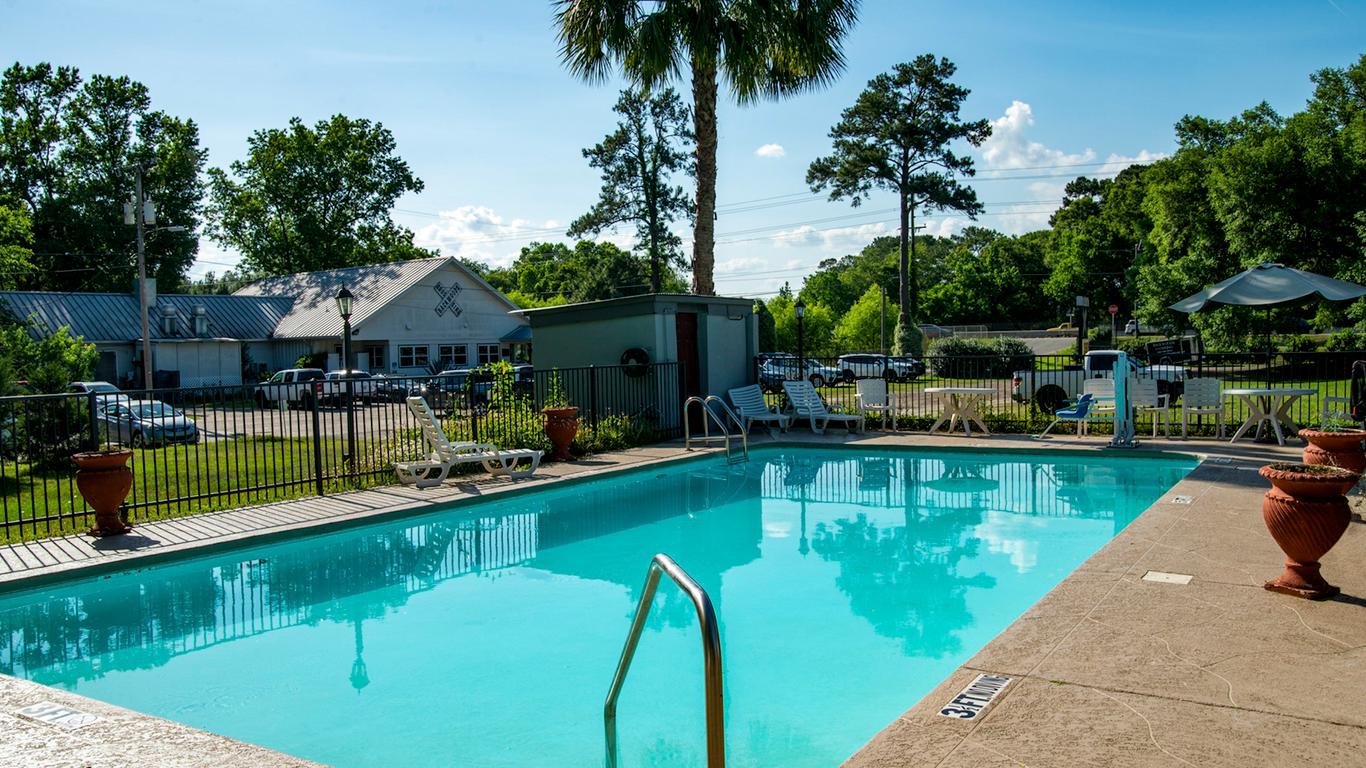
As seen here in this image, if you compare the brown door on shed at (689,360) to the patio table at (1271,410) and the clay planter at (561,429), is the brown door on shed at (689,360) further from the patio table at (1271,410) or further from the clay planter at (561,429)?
the patio table at (1271,410)

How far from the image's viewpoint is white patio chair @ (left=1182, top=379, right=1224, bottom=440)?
533 inches

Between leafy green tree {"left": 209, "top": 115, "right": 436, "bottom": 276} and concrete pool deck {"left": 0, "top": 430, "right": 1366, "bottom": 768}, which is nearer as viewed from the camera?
concrete pool deck {"left": 0, "top": 430, "right": 1366, "bottom": 768}

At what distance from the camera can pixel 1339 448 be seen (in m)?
6.98

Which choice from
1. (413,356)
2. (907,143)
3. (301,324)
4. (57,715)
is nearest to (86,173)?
(301,324)

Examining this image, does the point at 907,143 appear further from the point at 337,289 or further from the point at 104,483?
the point at 104,483

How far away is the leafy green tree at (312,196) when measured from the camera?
49.0 metres

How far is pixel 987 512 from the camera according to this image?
1050cm

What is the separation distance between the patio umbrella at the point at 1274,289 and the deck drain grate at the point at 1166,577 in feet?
32.3

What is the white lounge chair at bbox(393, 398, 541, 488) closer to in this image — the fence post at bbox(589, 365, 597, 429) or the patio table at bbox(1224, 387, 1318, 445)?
the fence post at bbox(589, 365, 597, 429)

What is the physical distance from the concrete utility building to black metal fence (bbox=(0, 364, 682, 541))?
70.3 feet

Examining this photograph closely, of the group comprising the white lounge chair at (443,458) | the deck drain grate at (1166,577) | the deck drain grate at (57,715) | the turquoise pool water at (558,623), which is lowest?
the turquoise pool water at (558,623)

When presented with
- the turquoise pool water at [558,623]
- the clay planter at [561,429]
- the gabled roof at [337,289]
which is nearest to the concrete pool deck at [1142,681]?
A: the turquoise pool water at [558,623]

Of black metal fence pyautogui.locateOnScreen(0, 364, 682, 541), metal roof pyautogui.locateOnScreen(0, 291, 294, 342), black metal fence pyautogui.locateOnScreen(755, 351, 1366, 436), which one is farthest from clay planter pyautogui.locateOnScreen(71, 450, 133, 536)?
metal roof pyautogui.locateOnScreen(0, 291, 294, 342)

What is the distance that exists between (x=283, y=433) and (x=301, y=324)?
29.7 m
